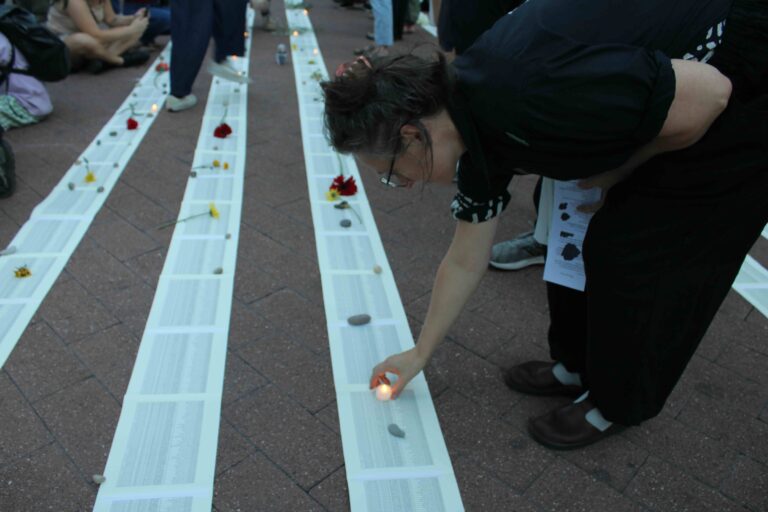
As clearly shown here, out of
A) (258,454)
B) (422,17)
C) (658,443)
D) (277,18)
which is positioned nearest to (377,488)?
(258,454)

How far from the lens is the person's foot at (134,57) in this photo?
5.76 m

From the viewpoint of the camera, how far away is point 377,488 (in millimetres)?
1729

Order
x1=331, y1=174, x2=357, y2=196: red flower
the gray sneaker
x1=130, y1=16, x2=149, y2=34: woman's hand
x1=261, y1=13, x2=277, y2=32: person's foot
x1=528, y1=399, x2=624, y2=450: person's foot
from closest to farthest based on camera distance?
x1=528, y1=399, x2=624, y2=450: person's foot
the gray sneaker
x1=331, y1=174, x2=357, y2=196: red flower
x1=130, y1=16, x2=149, y2=34: woman's hand
x1=261, y1=13, x2=277, y2=32: person's foot

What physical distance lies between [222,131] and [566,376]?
117 inches

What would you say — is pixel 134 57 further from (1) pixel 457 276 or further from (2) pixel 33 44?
(1) pixel 457 276

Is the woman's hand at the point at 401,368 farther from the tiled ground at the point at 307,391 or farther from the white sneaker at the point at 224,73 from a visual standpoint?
the white sneaker at the point at 224,73

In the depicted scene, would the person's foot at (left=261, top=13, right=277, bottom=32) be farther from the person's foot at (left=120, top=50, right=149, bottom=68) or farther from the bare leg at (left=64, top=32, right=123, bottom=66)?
the bare leg at (left=64, top=32, right=123, bottom=66)

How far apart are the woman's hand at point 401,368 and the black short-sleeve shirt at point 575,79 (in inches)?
28.5

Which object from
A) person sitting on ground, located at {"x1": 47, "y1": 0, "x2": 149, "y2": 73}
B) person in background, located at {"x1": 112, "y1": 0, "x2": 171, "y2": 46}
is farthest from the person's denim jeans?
person sitting on ground, located at {"x1": 47, "y1": 0, "x2": 149, "y2": 73}

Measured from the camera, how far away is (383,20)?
19.9 feet

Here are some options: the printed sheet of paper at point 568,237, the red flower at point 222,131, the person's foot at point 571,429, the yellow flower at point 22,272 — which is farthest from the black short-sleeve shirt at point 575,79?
the red flower at point 222,131

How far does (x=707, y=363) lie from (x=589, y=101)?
160 cm

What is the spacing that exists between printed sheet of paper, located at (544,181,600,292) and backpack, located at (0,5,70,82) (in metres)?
3.79

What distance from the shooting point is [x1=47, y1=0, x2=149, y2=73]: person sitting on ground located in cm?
535
